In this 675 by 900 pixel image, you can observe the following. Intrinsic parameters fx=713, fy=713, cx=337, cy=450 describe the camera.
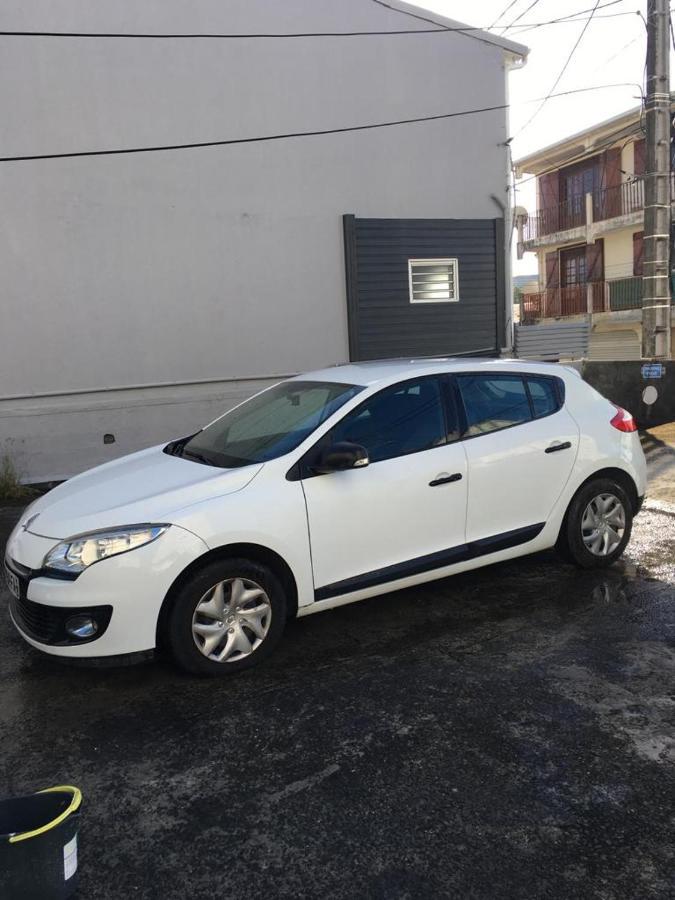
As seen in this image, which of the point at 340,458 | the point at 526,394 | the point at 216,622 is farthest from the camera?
the point at 526,394

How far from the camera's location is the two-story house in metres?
24.6

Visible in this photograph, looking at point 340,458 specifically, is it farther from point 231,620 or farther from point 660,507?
point 660,507

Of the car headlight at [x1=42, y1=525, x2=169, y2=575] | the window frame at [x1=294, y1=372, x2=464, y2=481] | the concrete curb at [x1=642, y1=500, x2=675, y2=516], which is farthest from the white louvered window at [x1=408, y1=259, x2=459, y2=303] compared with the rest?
the car headlight at [x1=42, y1=525, x2=169, y2=575]

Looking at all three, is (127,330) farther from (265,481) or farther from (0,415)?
(265,481)

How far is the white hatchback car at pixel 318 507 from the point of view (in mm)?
3480

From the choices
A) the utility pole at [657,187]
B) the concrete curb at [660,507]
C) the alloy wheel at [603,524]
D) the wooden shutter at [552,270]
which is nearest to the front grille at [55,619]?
the alloy wheel at [603,524]

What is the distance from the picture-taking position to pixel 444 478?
4.25 m

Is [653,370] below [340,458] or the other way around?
the other way around

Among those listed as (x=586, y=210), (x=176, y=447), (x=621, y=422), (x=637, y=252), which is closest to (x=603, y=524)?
(x=621, y=422)

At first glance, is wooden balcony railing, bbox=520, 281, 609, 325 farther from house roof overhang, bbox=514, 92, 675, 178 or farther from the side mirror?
the side mirror

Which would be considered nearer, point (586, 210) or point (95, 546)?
point (95, 546)

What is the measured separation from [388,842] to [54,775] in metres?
1.43

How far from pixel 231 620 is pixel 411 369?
1938mm

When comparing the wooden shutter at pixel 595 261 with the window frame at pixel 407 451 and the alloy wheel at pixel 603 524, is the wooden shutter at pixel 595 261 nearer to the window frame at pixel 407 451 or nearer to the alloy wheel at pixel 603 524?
the alloy wheel at pixel 603 524
